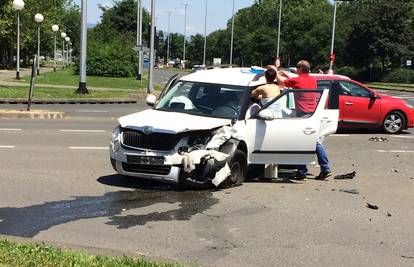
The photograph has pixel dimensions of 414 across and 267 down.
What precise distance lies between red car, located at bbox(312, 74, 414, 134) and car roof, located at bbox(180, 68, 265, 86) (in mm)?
6300

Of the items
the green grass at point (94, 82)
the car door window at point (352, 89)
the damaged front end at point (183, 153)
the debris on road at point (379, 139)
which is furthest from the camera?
the green grass at point (94, 82)

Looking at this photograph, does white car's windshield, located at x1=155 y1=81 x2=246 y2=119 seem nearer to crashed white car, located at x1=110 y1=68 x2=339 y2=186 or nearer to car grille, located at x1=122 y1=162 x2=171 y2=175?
crashed white car, located at x1=110 y1=68 x2=339 y2=186

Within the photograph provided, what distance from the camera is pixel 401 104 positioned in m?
16.9

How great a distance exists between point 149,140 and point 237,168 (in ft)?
4.59

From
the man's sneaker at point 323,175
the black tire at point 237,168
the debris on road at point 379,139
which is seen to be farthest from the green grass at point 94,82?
the black tire at point 237,168

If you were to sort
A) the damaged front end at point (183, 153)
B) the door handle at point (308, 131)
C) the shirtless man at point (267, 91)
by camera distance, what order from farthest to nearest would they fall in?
the shirtless man at point (267, 91) < the door handle at point (308, 131) < the damaged front end at point (183, 153)


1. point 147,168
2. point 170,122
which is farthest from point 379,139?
point 147,168

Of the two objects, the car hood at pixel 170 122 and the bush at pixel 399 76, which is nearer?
the car hood at pixel 170 122

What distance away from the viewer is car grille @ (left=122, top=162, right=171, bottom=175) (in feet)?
26.8

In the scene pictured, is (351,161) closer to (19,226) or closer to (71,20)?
(19,226)

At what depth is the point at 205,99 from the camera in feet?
30.7

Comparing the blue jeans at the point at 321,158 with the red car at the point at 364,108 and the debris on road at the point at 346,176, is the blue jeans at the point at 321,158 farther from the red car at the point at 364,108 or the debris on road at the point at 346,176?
the red car at the point at 364,108

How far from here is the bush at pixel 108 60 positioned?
53.8 metres

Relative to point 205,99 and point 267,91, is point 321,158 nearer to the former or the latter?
point 267,91
